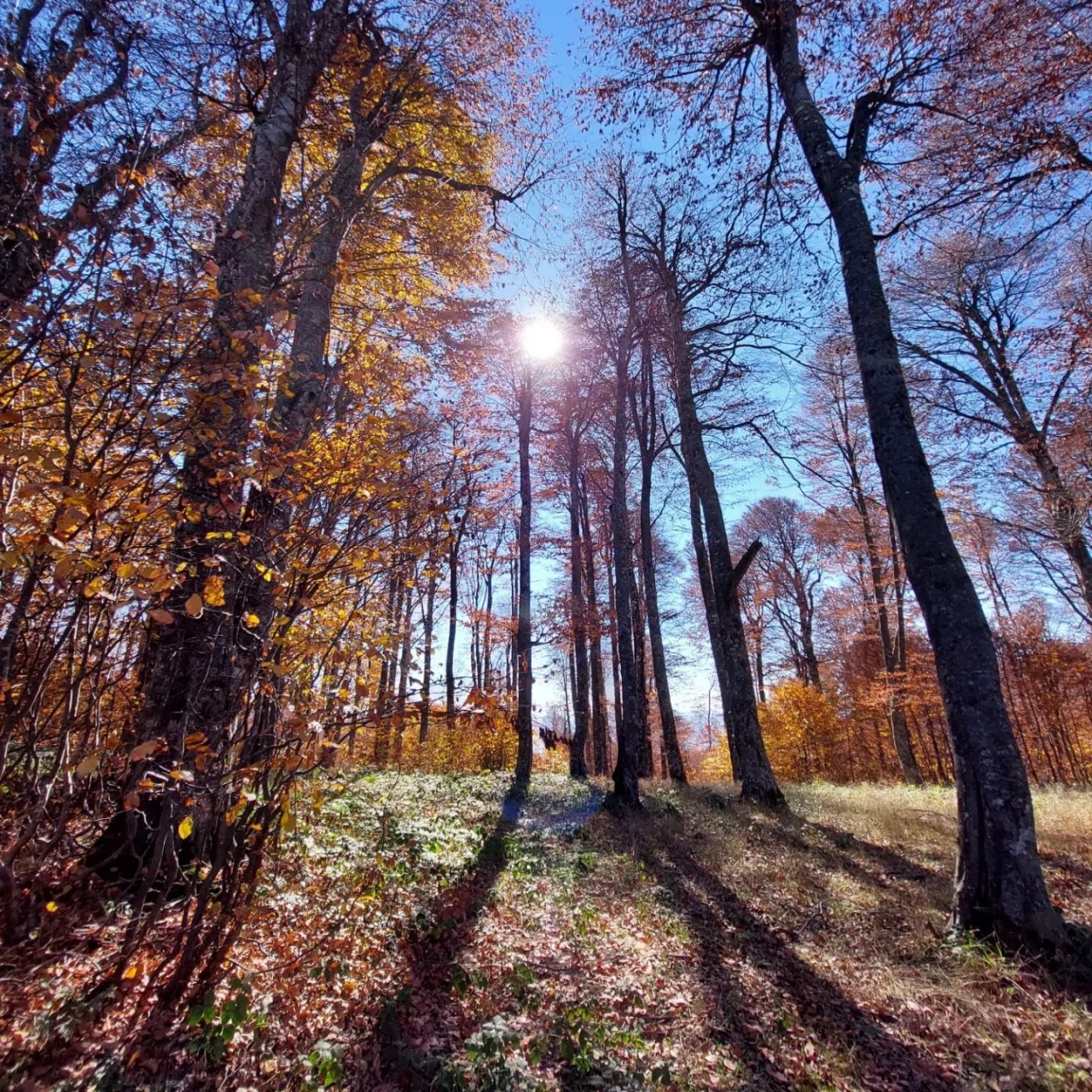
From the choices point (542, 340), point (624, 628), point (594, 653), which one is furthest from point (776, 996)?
point (594, 653)

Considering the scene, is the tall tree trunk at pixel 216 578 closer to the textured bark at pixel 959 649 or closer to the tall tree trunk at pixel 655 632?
the textured bark at pixel 959 649

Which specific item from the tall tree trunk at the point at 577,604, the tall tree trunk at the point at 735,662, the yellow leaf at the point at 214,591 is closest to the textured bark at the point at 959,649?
the tall tree trunk at the point at 735,662

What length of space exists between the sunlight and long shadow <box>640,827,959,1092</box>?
11.2m

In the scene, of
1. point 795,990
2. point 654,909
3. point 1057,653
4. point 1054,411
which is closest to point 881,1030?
point 795,990

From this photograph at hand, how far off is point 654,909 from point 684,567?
19.2 meters

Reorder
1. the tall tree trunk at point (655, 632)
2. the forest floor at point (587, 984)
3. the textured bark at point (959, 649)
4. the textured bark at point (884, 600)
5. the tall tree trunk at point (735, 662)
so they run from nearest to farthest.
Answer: the forest floor at point (587, 984)
the textured bark at point (959, 649)
the tall tree trunk at point (735, 662)
the tall tree trunk at point (655, 632)
the textured bark at point (884, 600)

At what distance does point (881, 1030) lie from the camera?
2.90 meters

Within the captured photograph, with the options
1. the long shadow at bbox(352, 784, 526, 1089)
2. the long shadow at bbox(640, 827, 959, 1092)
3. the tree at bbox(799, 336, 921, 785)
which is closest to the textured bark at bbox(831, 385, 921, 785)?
the tree at bbox(799, 336, 921, 785)

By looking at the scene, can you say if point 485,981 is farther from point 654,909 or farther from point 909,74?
point 909,74

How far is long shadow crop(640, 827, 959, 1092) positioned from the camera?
2.60m

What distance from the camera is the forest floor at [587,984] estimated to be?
237 cm

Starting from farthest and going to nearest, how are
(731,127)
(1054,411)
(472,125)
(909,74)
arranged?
(1054,411)
(472,125)
(731,127)
(909,74)

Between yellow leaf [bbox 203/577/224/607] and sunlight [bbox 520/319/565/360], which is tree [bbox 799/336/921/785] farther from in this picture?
yellow leaf [bbox 203/577/224/607]

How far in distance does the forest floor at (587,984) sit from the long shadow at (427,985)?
15 mm
